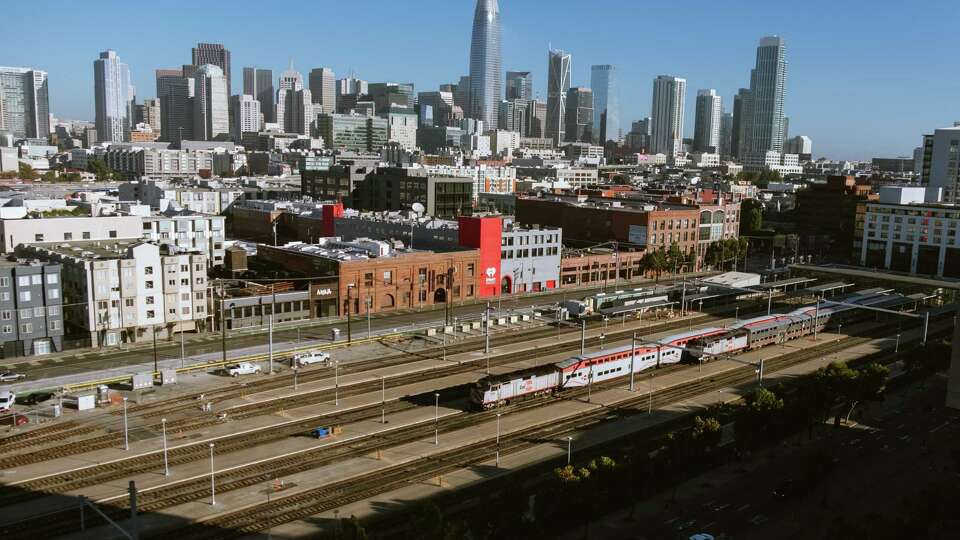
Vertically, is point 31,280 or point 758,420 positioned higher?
point 31,280

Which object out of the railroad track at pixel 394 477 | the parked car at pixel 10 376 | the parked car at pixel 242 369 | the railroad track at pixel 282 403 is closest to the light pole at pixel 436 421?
the railroad track at pixel 394 477

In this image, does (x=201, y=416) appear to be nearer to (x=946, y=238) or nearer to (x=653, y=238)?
(x=653, y=238)

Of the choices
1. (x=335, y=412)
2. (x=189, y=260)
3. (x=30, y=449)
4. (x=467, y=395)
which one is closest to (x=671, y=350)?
(x=467, y=395)

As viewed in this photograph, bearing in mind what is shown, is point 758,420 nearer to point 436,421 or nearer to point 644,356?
point 644,356

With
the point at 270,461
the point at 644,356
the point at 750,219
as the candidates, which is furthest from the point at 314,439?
the point at 750,219

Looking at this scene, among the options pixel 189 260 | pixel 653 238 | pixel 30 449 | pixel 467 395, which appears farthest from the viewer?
pixel 653 238

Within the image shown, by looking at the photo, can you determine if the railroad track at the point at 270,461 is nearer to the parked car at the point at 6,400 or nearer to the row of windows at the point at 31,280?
the parked car at the point at 6,400
